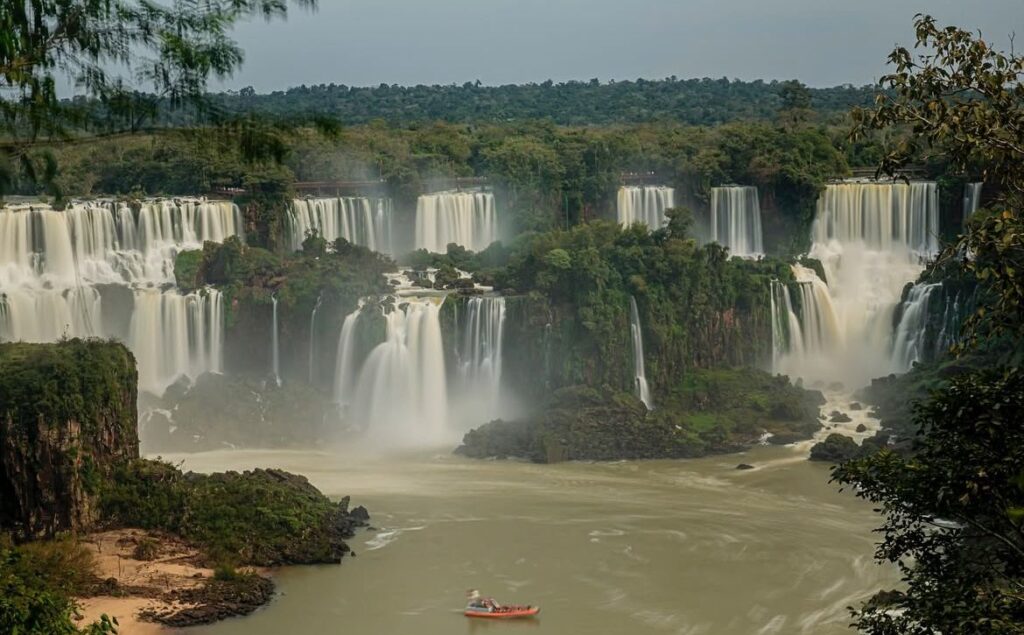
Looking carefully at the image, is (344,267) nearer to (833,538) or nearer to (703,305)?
(703,305)

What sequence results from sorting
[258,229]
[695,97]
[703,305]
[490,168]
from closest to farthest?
[703,305], [258,229], [490,168], [695,97]

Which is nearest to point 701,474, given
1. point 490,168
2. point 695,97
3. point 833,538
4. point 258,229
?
point 833,538

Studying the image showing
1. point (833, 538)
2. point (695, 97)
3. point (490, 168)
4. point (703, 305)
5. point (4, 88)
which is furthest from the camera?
point (695, 97)

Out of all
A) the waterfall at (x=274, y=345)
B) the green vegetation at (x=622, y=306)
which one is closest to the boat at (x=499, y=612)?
the green vegetation at (x=622, y=306)

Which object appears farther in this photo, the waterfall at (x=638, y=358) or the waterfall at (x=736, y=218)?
the waterfall at (x=736, y=218)

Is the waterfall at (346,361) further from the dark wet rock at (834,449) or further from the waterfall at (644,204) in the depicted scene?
the waterfall at (644,204)

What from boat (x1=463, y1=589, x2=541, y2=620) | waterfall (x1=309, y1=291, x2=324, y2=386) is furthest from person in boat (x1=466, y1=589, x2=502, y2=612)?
waterfall (x1=309, y1=291, x2=324, y2=386)
